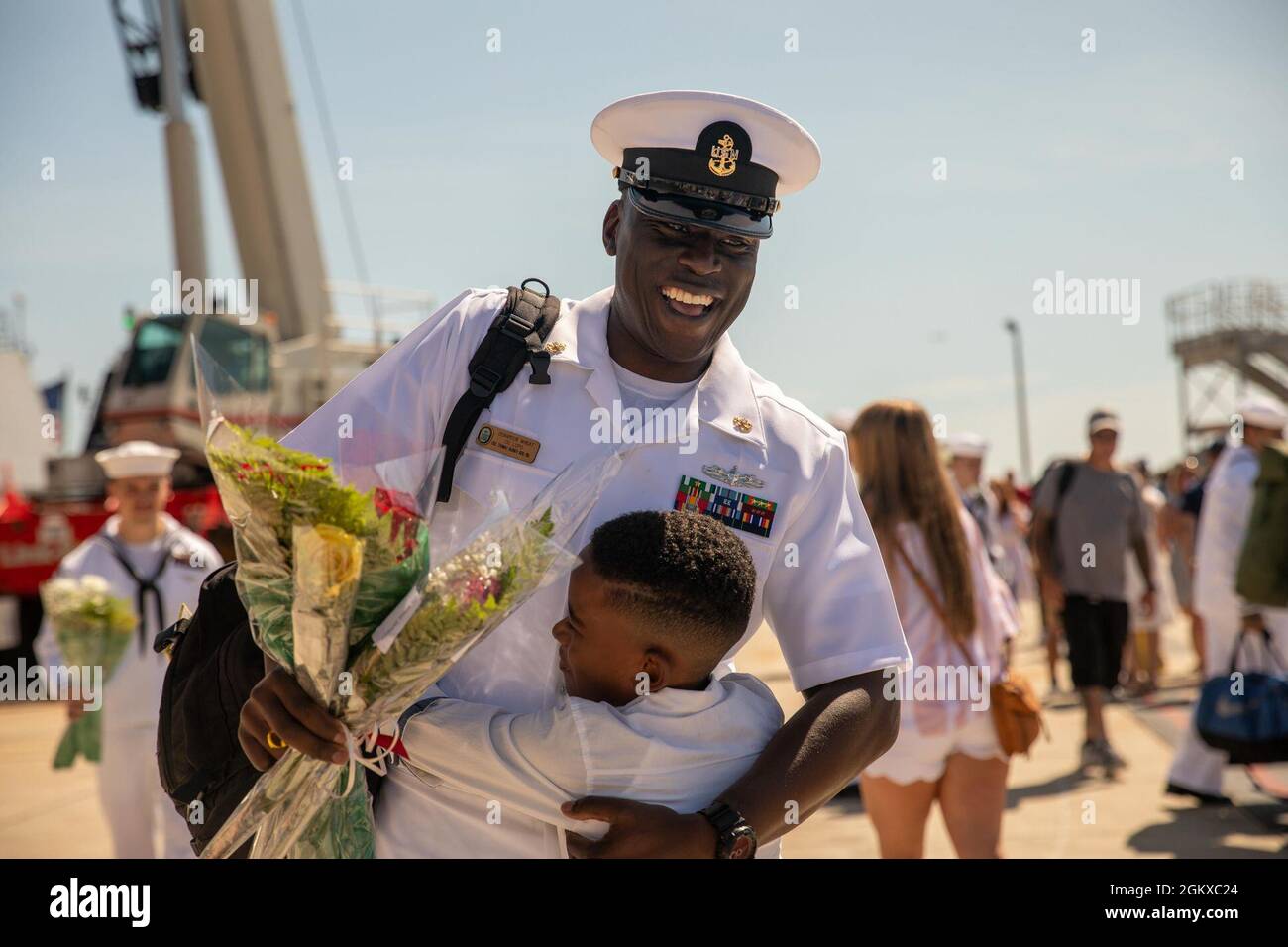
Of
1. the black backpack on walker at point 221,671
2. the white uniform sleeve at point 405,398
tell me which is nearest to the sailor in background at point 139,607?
the black backpack on walker at point 221,671

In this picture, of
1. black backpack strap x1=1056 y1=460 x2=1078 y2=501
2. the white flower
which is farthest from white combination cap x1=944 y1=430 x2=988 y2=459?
the white flower

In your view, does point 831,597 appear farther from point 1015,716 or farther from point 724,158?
point 1015,716

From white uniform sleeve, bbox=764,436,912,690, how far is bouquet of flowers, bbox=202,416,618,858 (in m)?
0.56

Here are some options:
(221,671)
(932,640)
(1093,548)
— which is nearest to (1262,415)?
(1093,548)

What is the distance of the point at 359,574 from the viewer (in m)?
1.82

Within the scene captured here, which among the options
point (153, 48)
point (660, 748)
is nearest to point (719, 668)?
point (660, 748)

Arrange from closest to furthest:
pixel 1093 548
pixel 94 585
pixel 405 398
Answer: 1. pixel 405 398
2. pixel 94 585
3. pixel 1093 548

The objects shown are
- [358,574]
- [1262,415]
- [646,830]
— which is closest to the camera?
[358,574]

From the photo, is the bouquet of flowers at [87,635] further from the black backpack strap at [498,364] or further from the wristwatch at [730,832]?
the wristwatch at [730,832]

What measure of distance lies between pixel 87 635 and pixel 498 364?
13.7 ft

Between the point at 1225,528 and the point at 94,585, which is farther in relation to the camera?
the point at 1225,528
